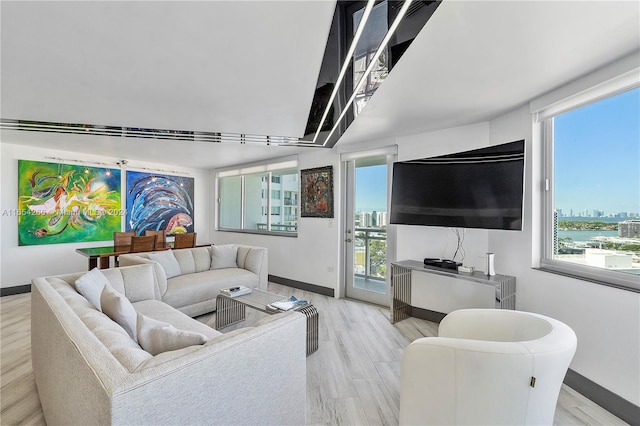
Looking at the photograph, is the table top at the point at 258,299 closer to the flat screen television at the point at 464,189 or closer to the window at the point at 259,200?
the flat screen television at the point at 464,189

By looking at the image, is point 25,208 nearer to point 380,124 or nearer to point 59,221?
point 59,221

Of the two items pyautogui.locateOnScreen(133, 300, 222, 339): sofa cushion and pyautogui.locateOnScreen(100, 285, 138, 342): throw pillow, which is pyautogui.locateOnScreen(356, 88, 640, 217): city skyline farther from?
pyautogui.locateOnScreen(100, 285, 138, 342): throw pillow

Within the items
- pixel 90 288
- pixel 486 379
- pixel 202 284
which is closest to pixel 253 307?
pixel 202 284

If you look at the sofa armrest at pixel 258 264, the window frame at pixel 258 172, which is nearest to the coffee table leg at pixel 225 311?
the sofa armrest at pixel 258 264

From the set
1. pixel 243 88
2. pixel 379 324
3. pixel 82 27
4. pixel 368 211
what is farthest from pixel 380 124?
pixel 82 27

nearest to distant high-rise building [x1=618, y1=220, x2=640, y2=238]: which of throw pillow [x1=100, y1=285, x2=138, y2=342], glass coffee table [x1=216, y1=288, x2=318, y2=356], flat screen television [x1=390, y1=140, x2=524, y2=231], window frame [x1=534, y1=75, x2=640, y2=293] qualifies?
window frame [x1=534, y1=75, x2=640, y2=293]

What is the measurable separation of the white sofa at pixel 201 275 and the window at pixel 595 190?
132 inches

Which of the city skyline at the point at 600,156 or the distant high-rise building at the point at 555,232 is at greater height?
the city skyline at the point at 600,156

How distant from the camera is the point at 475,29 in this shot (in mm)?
1634

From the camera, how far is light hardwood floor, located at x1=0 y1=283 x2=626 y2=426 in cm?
190

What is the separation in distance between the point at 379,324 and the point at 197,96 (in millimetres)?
3079

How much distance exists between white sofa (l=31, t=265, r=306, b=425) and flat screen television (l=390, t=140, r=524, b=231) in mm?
2182

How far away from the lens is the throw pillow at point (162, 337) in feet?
4.28

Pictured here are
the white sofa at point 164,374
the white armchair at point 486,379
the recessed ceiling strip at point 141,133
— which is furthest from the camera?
the recessed ceiling strip at point 141,133
